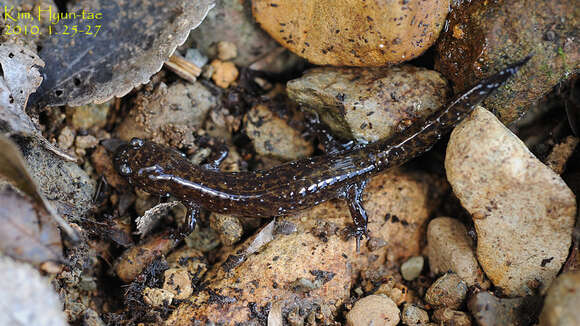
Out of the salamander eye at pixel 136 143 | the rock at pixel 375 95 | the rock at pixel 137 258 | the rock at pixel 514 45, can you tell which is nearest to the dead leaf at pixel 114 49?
the salamander eye at pixel 136 143

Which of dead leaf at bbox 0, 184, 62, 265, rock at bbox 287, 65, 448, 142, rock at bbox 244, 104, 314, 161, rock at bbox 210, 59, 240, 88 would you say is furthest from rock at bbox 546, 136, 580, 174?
dead leaf at bbox 0, 184, 62, 265

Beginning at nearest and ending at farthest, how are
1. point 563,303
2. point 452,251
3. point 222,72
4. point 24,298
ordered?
point 24,298 < point 563,303 < point 452,251 < point 222,72

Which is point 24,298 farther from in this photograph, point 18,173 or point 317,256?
point 317,256

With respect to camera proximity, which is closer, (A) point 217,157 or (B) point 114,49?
(B) point 114,49

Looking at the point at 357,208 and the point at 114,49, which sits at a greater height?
the point at 114,49

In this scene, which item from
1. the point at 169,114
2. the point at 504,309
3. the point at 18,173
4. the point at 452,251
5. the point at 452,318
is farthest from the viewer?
the point at 169,114

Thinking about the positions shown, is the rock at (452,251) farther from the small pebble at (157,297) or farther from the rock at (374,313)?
the small pebble at (157,297)

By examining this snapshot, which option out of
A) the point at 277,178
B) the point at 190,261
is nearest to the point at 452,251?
the point at 277,178

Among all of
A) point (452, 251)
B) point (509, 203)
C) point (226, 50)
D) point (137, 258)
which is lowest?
point (137, 258)
